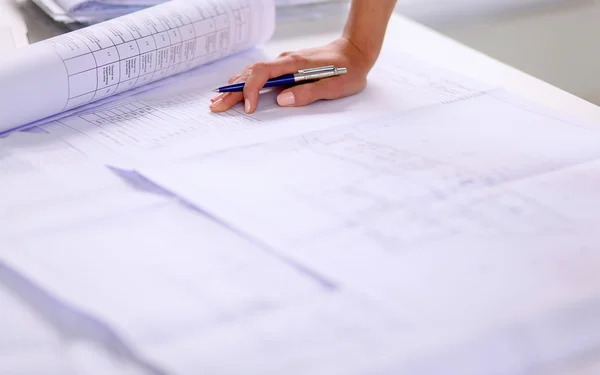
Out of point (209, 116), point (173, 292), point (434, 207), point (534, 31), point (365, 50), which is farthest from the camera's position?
point (534, 31)

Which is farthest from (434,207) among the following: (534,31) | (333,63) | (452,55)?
(534,31)

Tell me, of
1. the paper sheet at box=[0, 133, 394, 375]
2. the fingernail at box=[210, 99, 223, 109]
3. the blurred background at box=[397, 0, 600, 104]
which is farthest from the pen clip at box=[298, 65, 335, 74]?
the blurred background at box=[397, 0, 600, 104]

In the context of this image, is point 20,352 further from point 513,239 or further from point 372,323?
point 513,239

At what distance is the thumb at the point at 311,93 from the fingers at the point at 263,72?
0.03 m

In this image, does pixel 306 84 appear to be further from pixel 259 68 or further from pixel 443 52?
pixel 443 52

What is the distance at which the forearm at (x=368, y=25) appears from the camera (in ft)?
3.13

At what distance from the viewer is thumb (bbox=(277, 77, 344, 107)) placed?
85 cm

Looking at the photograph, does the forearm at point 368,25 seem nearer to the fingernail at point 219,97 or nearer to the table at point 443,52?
the table at point 443,52

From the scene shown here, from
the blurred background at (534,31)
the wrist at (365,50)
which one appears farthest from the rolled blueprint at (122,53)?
the blurred background at (534,31)

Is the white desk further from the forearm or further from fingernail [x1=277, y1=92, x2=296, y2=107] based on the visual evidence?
fingernail [x1=277, y1=92, x2=296, y2=107]

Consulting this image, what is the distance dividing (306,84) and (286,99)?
36 millimetres

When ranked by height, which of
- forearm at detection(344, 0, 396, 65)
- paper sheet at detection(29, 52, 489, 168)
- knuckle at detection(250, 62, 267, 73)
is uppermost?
forearm at detection(344, 0, 396, 65)

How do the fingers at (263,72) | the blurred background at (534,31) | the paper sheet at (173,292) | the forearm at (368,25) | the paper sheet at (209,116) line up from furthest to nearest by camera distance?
1. the blurred background at (534,31)
2. the forearm at (368,25)
3. the fingers at (263,72)
4. the paper sheet at (209,116)
5. the paper sheet at (173,292)

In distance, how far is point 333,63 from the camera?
36.2 inches
